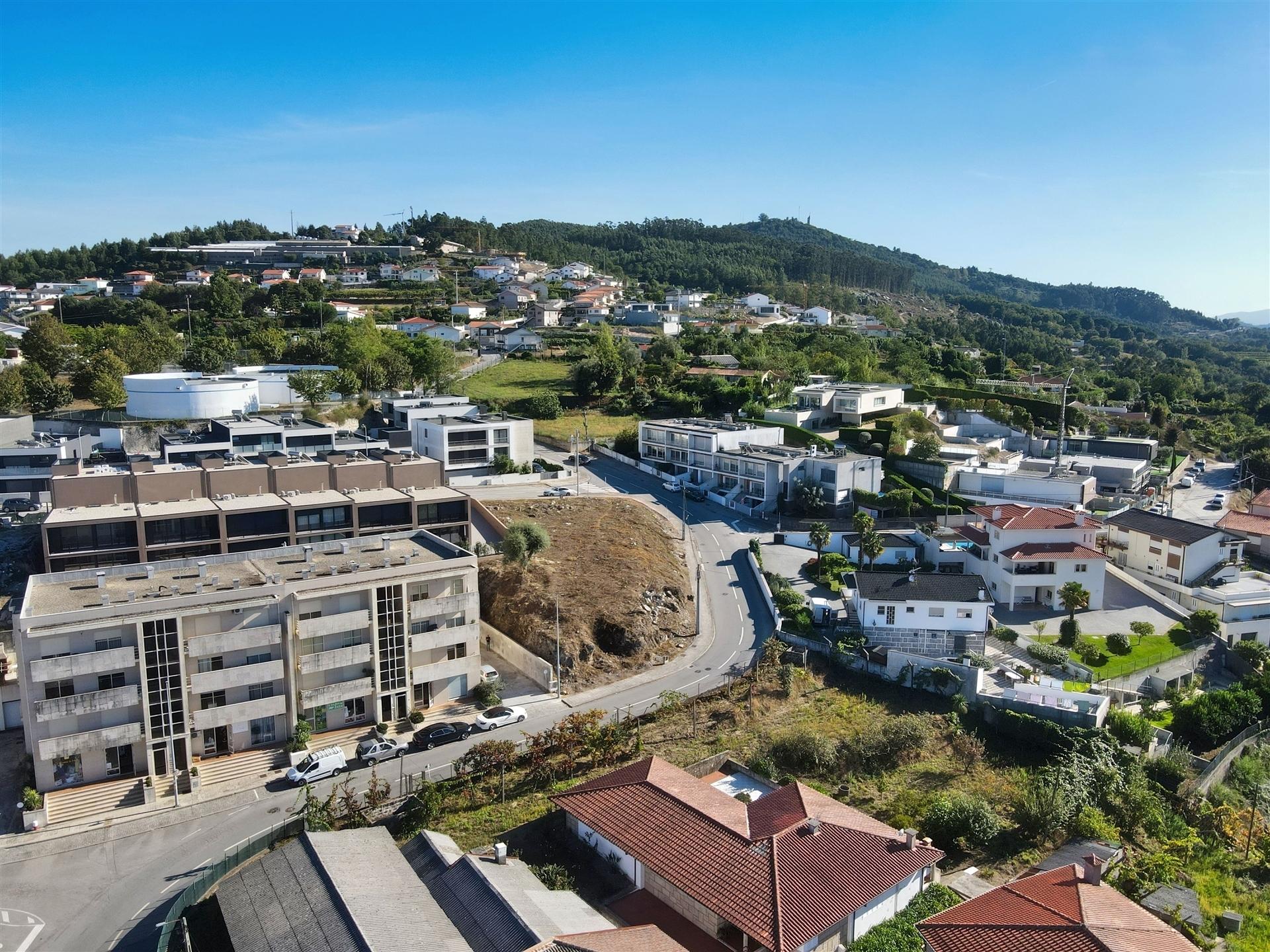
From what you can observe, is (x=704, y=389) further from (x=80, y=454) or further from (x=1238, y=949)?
(x=1238, y=949)

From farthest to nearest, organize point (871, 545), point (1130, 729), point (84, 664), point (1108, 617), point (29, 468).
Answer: point (29, 468) → point (871, 545) → point (1108, 617) → point (1130, 729) → point (84, 664)

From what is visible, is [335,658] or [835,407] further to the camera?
[835,407]

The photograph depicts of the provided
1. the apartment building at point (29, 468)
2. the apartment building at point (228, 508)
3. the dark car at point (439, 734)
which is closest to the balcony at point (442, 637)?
the dark car at point (439, 734)

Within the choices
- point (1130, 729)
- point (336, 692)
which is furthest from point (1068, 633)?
point (336, 692)

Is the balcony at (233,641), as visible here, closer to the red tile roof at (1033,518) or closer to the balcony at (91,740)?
the balcony at (91,740)

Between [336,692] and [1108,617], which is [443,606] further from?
[1108,617]

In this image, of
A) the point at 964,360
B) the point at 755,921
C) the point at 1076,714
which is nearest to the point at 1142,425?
the point at 964,360

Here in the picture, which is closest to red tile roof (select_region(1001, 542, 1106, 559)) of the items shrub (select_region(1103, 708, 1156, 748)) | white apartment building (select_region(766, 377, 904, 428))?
shrub (select_region(1103, 708, 1156, 748))
